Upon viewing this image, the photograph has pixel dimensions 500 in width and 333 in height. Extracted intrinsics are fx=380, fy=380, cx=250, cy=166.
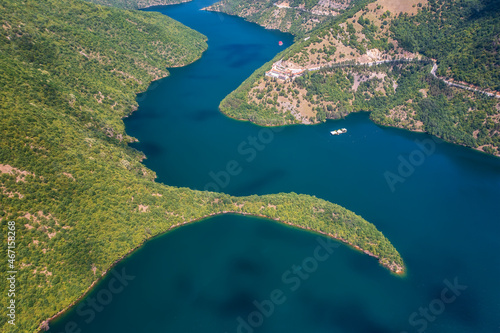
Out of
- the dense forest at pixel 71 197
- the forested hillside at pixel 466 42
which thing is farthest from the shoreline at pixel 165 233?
the forested hillside at pixel 466 42

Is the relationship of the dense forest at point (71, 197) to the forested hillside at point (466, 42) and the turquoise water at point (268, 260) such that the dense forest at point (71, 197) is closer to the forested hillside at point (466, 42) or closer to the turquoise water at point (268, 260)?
the turquoise water at point (268, 260)

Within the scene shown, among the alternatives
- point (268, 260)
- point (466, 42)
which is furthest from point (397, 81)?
point (268, 260)

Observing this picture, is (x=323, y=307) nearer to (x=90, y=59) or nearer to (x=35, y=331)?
(x=35, y=331)

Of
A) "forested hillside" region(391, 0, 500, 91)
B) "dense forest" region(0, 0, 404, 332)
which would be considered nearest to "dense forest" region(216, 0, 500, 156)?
"forested hillside" region(391, 0, 500, 91)

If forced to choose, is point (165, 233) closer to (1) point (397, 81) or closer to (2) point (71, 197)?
(2) point (71, 197)

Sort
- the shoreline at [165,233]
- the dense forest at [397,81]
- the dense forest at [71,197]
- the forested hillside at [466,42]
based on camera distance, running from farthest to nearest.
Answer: the forested hillside at [466,42] → the dense forest at [397,81] → the dense forest at [71,197] → the shoreline at [165,233]

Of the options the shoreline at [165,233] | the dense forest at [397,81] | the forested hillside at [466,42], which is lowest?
the shoreline at [165,233]

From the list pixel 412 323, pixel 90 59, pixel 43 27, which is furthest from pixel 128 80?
pixel 412 323
